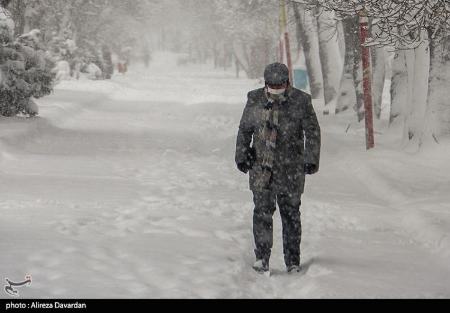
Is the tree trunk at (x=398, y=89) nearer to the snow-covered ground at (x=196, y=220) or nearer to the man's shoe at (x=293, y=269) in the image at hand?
the snow-covered ground at (x=196, y=220)

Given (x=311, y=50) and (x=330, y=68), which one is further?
(x=311, y=50)

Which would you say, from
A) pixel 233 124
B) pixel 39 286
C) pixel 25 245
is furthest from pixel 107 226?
pixel 233 124

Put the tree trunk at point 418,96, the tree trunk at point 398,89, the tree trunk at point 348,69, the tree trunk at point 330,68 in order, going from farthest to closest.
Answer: the tree trunk at point 330,68 → the tree trunk at point 348,69 → the tree trunk at point 398,89 → the tree trunk at point 418,96

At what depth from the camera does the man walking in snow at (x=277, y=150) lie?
5.83 meters

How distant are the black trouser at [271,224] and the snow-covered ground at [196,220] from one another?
0.20 meters

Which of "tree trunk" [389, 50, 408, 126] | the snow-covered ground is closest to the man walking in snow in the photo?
the snow-covered ground

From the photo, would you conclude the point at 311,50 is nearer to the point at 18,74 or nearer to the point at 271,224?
the point at 18,74

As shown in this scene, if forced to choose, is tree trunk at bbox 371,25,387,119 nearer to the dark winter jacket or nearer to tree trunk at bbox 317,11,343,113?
tree trunk at bbox 317,11,343,113

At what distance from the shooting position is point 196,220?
7926mm

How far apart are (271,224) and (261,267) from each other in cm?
39

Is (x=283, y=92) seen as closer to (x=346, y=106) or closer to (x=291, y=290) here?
(x=291, y=290)

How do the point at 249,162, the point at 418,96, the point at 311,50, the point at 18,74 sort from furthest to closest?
the point at 311,50 < the point at 18,74 < the point at 418,96 < the point at 249,162

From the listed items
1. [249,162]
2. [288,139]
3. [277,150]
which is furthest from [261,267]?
[288,139]

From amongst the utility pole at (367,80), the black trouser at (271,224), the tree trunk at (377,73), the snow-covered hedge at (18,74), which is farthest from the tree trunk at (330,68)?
the black trouser at (271,224)
